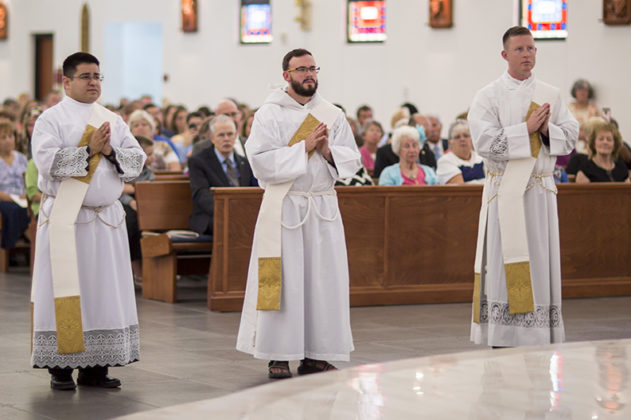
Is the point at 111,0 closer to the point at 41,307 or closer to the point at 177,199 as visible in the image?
the point at 177,199

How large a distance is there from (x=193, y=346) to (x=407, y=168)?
3.28 m

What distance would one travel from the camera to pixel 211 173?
9.01 metres

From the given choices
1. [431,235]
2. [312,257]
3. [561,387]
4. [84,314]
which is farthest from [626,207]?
[561,387]

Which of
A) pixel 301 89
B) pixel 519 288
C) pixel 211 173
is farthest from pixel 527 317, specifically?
pixel 211 173

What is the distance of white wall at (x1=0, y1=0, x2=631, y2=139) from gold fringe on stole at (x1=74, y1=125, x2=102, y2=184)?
1184cm

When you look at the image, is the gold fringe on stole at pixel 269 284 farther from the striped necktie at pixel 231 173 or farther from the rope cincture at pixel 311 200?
the striped necktie at pixel 231 173

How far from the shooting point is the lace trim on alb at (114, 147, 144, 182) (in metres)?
5.53

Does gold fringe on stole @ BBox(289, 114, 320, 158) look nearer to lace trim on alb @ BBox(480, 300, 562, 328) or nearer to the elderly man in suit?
lace trim on alb @ BBox(480, 300, 562, 328)

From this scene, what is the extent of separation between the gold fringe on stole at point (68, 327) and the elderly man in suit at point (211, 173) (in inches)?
139

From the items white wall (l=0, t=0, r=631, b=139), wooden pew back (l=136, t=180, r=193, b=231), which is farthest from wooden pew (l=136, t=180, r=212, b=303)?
white wall (l=0, t=0, r=631, b=139)

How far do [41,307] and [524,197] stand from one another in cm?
268

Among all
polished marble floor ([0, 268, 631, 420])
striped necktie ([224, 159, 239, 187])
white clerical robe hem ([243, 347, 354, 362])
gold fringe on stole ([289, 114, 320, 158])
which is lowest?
polished marble floor ([0, 268, 631, 420])

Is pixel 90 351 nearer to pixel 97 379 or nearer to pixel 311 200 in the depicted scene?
pixel 97 379

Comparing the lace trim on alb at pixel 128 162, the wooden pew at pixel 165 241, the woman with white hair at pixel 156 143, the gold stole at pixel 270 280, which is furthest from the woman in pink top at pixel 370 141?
the lace trim on alb at pixel 128 162
